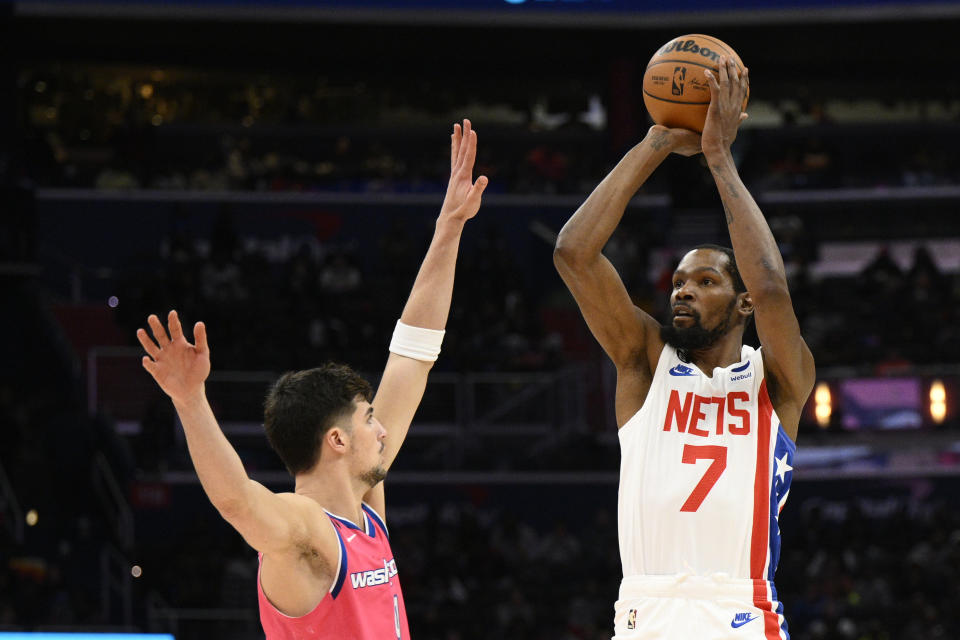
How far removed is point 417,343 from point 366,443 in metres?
0.75

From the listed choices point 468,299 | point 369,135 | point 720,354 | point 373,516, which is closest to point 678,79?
point 720,354

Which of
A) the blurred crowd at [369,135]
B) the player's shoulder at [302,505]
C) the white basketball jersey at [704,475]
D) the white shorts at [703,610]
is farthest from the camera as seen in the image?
the blurred crowd at [369,135]

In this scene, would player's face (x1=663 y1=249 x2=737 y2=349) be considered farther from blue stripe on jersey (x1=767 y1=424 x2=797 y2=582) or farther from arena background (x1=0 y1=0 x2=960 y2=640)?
arena background (x1=0 y1=0 x2=960 y2=640)

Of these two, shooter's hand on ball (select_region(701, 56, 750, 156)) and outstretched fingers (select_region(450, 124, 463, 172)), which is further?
outstretched fingers (select_region(450, 124, 463, 172))

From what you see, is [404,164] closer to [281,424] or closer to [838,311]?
[838,311]

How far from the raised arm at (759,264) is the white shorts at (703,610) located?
660 mm

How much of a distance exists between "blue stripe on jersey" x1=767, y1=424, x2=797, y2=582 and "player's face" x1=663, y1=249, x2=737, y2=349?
44cm

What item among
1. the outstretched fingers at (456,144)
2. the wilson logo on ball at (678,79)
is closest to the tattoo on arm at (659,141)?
the wilson logo on ball at (678,79)

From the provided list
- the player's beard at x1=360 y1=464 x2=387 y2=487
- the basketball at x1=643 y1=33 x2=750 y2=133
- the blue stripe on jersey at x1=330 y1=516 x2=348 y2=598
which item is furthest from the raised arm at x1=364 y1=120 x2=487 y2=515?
the basketball at x1=643 y1=33 x2=750 y2=133

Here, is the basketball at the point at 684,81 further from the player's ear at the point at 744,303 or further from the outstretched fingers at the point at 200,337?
the outstretched fingers at the point at 200,337

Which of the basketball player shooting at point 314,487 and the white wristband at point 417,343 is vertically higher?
the white wristband at point 417,343

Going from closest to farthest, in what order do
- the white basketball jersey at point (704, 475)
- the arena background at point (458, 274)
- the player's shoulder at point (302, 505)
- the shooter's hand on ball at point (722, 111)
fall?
the player's shoulder at point (302, 505), the white basketball jersey at point (704, 475), the shooter's hand on ball at point (722, 111), the arena background at point (458, 274)

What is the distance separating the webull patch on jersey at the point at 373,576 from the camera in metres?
3.69

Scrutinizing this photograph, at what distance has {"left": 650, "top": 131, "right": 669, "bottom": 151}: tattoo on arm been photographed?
15.5 ft
